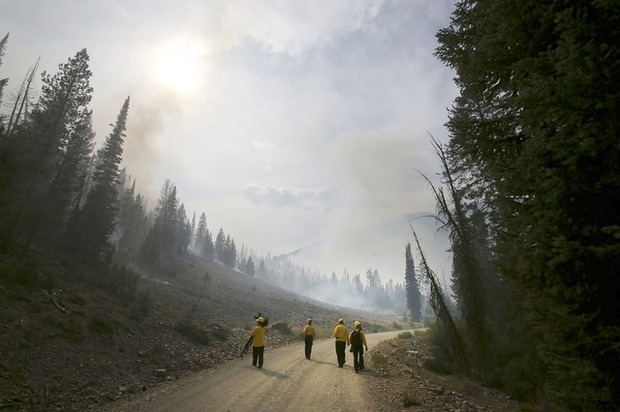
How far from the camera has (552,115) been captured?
3900 mm

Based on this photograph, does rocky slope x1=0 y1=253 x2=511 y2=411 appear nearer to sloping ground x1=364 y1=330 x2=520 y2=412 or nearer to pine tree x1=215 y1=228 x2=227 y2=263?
sloping ground x1=364 y1=330 x2=520 y2=412

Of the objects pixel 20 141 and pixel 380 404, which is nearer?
pixel 380 404

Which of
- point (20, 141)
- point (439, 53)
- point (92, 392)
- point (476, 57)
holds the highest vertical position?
point (20, 141)

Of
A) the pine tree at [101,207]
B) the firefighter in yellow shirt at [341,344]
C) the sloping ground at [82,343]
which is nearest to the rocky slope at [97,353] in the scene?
the sloping ground at [82,343]

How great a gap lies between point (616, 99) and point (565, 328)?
2.75m

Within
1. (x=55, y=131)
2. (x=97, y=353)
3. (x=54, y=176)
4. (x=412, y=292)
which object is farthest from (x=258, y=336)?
(x=412, y=292)

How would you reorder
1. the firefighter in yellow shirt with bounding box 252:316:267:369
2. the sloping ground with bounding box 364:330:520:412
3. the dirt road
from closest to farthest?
1. the dirt road
2. the sloping ground with bounding box 364:330:520:412
3. the firefighter in yellow shirt with bounding box 252:316:267:369

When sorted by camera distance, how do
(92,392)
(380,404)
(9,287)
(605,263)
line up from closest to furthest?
(605,263) < (380,404) < (92,392) < (9,287)

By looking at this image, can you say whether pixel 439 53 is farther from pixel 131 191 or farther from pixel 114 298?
pixel 131 191

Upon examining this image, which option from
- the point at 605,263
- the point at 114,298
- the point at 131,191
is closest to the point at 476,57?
the point at 605,263

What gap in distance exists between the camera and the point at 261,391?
909cm

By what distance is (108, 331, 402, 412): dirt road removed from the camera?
7891 millimetres

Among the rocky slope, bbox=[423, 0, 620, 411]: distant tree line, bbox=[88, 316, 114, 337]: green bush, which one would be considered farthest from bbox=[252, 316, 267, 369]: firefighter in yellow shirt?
bbox=[423, 0, 620, 411]: distant tree line

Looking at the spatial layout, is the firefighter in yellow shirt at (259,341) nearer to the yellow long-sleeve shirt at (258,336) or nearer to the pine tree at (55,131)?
the yellow long-sleeve shirt at (258,336)
